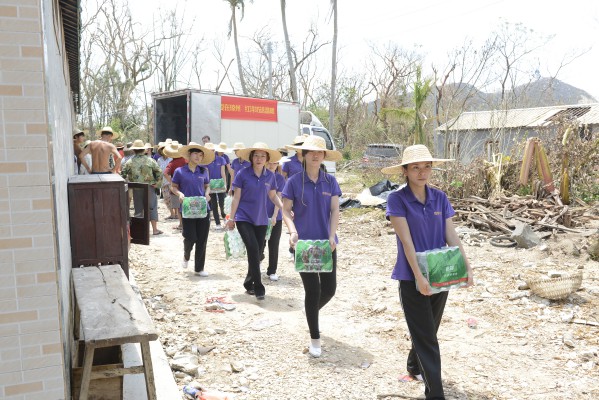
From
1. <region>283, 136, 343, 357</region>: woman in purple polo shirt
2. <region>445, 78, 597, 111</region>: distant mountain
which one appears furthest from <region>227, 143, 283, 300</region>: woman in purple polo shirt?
<region>445, 78, 597, 111</region>: distant mountain

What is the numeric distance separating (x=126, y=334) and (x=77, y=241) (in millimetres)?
2064

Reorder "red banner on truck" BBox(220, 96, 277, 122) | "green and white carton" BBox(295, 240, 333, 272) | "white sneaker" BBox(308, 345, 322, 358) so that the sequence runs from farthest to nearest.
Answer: "red banner on truck" BBox(220, 96, 277, 122)
"white sneaker" BBox(308, 345, 322, 358)
"green and white carton" BBox(295, 240, 333, 272)

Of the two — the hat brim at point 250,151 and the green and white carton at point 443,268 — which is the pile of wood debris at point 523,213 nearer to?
the hat brim at point 250,151

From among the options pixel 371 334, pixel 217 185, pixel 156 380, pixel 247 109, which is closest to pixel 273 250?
pixel 371 334

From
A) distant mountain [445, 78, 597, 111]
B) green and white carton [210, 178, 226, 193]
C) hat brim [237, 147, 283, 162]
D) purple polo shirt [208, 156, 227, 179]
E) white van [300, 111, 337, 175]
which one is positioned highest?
distant mountain [445, 78, 597, 111]

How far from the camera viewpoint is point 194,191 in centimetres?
762

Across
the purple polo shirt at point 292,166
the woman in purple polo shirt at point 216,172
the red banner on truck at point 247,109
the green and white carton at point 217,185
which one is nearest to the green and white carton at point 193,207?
the purple polo shirt at point 292,166

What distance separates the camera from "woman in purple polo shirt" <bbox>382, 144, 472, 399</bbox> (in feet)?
12.3

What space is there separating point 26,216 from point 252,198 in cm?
400

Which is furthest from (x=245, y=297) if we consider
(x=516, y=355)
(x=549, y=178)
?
(x=549, y=178)

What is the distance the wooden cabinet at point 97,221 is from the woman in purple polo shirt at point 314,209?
1.50 metres

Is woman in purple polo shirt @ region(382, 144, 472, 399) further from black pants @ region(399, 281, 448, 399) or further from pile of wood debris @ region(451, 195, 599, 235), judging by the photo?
pile of wood debris @ region(451, 195, 599, 235)

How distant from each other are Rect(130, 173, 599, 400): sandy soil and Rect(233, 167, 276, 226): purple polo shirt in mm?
967

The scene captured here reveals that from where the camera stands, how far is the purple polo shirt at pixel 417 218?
3768 mm
